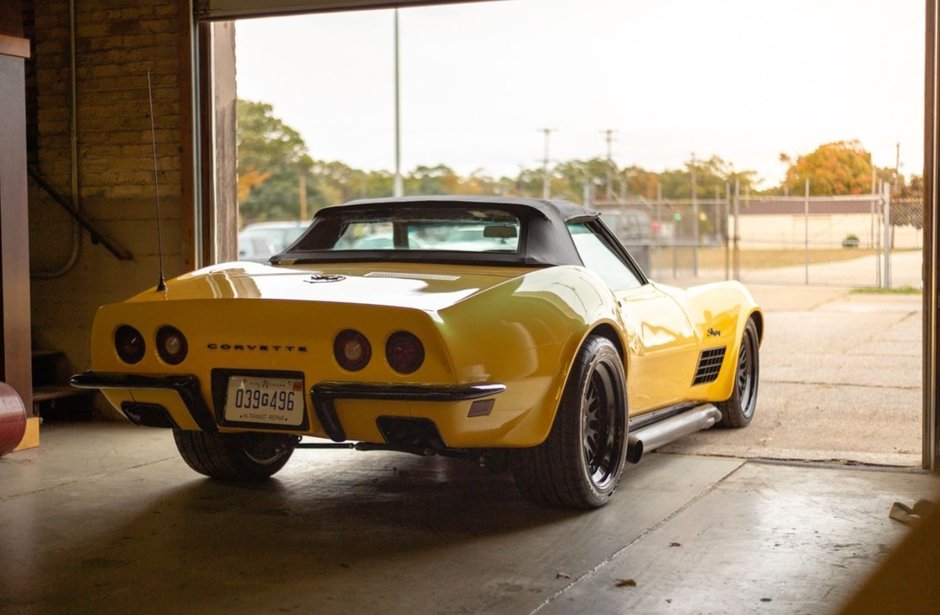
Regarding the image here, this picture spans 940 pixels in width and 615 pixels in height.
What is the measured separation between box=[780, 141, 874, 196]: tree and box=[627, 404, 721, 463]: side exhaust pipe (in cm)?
1685

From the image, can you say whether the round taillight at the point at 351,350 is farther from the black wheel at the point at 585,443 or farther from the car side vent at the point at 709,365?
the car side vent at the point at 709,365

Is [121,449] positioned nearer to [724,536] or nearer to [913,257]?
[724,536]

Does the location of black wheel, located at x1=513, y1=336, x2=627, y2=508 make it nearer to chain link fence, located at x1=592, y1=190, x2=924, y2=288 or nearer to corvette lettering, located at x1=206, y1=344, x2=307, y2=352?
corvette lettering, located at x1=206, y1=344, x2=307, y2=352

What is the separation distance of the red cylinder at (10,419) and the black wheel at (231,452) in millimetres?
1244

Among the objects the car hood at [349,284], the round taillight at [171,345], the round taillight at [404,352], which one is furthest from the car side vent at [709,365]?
the round taillight at [171,345]

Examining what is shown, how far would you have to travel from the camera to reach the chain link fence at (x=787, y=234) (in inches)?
807

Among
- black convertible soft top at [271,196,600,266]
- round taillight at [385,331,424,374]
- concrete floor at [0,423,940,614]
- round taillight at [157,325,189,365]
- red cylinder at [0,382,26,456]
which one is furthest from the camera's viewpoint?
red cylinder at [0,382,26,456]

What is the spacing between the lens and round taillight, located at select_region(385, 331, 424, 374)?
4.06 metres

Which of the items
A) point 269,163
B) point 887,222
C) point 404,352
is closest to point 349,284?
point 404,352

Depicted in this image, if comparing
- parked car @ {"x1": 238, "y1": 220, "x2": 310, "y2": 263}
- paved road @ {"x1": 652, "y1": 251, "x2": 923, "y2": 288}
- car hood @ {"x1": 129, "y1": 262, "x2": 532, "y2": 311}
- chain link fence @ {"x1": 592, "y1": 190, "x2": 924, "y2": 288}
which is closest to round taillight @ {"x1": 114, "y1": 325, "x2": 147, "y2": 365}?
car hood @ {"x1": 129, "y1": 262, "x2": 532, "y2": 311}

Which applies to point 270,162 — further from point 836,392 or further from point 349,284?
point 349,284

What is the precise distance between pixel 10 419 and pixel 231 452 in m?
1.50

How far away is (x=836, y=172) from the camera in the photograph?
22.8 metres

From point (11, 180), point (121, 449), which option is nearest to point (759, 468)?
point (121, 449)
